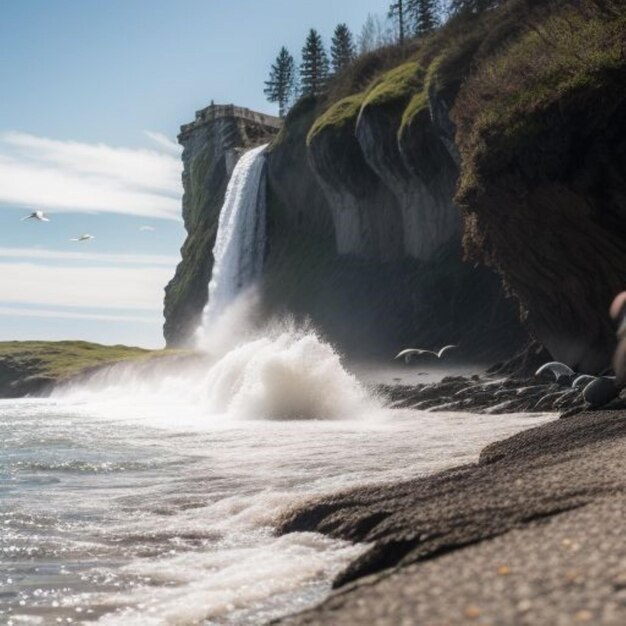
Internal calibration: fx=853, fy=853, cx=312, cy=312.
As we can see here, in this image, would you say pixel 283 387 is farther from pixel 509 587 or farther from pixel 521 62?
pixel 509 587

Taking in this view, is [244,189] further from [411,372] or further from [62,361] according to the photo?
[62,361]

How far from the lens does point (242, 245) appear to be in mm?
68812

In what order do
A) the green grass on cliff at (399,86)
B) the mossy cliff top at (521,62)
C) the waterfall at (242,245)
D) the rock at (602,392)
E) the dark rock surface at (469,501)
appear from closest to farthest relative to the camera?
the dark rock surface at (469,501), the rock at (602,392), the mossy cliff top at (521,62), the green grass on cliff at (399,86), the waterfall at (242,245)

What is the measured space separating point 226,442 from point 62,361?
92.1 meters

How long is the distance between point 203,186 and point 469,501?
84.4 meters

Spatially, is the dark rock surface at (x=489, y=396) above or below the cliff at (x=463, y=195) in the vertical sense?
below

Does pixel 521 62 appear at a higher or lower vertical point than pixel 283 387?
higher

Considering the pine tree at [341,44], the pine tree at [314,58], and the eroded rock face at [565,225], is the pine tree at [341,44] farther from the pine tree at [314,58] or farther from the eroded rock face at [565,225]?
the eroded rock face at [565,225]

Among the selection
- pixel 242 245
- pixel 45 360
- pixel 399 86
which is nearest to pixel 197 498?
pixel 399 86

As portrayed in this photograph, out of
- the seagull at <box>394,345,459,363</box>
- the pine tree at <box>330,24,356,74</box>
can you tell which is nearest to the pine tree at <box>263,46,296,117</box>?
the pine tree at <box>330,24,356,74</box>

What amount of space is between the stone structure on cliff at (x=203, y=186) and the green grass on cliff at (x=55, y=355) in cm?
1153

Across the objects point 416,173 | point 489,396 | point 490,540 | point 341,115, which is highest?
point 341,115

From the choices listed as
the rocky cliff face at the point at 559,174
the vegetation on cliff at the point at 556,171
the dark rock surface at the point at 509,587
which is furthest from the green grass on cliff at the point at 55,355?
the dark rock surface at the point at 509,587

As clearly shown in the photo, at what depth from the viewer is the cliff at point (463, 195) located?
2266 cm
